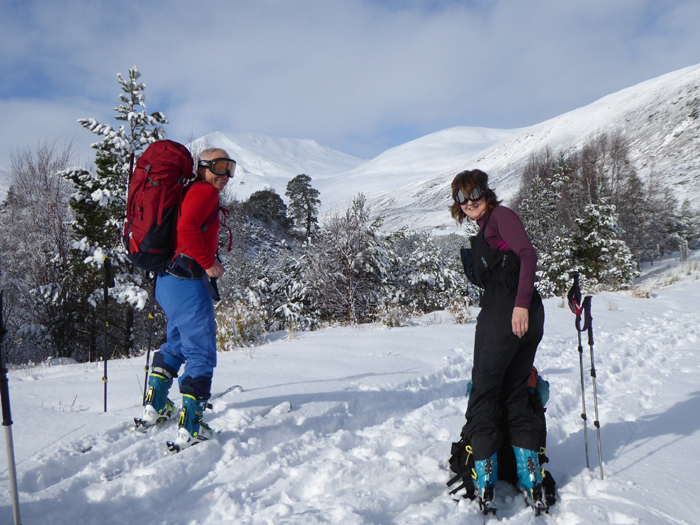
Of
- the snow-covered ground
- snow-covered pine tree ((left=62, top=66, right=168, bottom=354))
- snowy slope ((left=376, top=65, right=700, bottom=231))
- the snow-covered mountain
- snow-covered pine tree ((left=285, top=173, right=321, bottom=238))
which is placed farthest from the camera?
the snow-covered mountain

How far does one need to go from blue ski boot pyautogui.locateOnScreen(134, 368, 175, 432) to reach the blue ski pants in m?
0.35

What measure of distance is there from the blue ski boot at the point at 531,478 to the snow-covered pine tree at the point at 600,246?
21194 mm

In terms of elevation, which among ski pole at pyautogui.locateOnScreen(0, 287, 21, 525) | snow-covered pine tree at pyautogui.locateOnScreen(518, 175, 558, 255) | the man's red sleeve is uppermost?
snow-covered pine tree at pyautogui.locateOnScreen(518, 175, 558, 255)

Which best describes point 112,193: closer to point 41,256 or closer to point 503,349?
point 41,256

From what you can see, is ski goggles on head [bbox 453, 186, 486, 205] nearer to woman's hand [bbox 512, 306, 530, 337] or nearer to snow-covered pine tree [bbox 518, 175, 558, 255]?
woman's hand [bbox 512, 306, 530, 337]

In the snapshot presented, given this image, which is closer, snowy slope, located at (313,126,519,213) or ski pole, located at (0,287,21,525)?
ski pole, located at (0,287,21,525)

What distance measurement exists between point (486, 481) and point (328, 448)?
3.70ft

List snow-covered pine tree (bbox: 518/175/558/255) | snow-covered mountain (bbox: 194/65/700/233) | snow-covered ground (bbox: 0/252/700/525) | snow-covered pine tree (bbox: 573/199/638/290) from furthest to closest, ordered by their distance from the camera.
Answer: snow-covered mountain (bbox: 194/65/700/233)
snow-covered pine tree (bbox: 518/175/558/255)
snow-covered pine tree (bbox: 573/199/638/290)
snow-covered ground (bbox: 0/252/700/525)

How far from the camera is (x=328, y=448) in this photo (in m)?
3.01

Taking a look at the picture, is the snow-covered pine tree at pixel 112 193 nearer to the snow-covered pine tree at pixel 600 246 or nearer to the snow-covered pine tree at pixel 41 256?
the snow-covered pine tree at pixel 41 256

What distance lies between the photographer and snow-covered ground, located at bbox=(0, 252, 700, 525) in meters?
2.22

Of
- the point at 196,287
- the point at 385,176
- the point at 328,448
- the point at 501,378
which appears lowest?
the point at 328,448

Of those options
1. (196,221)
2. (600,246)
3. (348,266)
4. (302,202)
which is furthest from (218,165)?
(302,202)

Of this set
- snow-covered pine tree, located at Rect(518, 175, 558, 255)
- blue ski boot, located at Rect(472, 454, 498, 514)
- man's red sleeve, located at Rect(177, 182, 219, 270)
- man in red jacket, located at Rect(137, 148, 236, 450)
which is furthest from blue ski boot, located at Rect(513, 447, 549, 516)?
snow-covered pine tree, located at Rect(518, 175, 558, 255)
